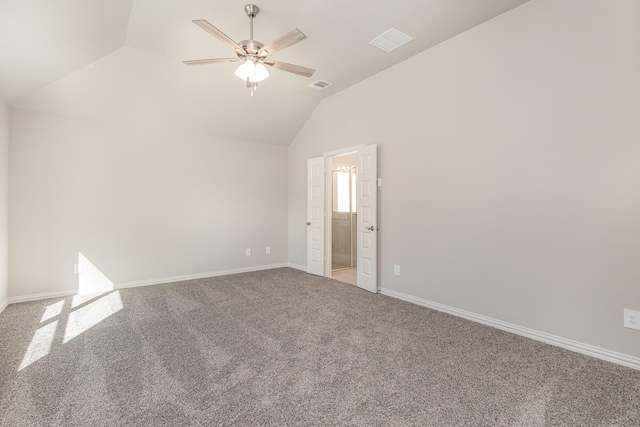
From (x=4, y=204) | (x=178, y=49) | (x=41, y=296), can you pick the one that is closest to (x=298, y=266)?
(x=41, y=296)

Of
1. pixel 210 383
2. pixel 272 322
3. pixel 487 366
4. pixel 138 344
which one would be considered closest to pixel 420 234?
pixel 487 366

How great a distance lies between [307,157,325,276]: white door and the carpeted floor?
69.3 inches

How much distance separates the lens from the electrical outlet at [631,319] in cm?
211

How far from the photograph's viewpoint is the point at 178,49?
3.30m

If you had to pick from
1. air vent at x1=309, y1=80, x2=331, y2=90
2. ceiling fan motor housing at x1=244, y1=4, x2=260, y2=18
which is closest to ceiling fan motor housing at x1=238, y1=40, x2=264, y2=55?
ceiling fan motor housing at x1=244, y1=4, x2=260, y2=18

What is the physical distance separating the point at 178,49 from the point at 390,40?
2.44m

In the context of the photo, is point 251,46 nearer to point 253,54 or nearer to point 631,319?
point 253,54

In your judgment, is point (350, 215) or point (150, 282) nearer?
point (150, 282)

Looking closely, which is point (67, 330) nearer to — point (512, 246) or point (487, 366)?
point (487, 366)

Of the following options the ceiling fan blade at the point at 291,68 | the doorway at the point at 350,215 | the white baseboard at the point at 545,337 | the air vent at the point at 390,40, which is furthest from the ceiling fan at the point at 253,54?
the white baseboard at the point at 545,337

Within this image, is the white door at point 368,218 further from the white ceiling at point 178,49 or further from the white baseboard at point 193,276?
the white baseboard at point 193,276

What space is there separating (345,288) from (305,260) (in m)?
1.38

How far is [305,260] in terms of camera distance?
17.9 feet

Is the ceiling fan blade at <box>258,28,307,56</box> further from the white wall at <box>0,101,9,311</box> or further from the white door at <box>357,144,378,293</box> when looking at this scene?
the white wall at <box>0,101,9,311</box>
